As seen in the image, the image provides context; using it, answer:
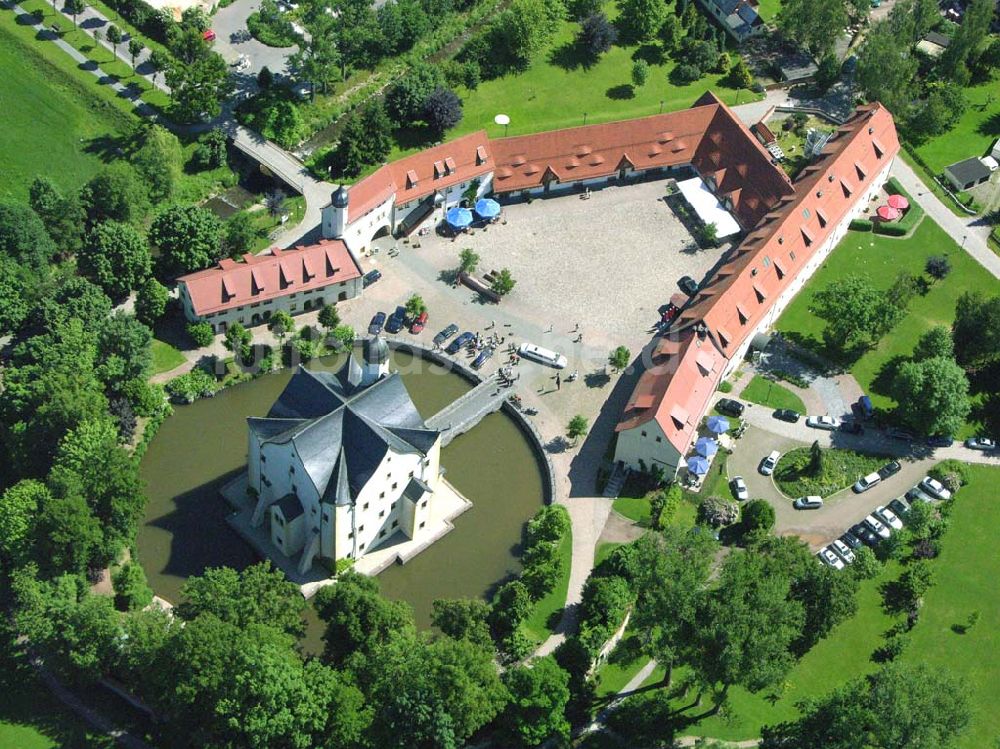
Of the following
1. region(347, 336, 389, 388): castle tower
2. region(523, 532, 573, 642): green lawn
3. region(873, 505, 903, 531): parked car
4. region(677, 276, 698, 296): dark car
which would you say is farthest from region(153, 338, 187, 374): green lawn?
region(873, 505, 903, 531): parked car

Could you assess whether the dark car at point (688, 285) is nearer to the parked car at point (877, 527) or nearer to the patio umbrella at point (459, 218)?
the patio umbrella at point (459, 218)

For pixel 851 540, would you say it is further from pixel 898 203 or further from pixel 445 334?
pixel 898 203

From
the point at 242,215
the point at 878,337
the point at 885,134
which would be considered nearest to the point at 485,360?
the point at 242,215

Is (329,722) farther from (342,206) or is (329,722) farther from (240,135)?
(240,135)

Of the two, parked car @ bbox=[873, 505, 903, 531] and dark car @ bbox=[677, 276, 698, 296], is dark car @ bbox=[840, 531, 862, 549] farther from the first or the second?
dark car @ bbox=[677, 276, 698, 296]

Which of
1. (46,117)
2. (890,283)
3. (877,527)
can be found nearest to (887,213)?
(890,283)

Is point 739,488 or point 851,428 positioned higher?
point 851,428
